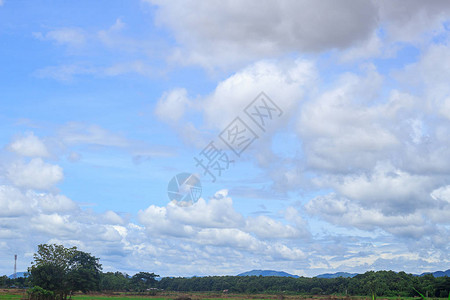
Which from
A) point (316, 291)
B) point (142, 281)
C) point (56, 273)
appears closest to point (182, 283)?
point (142, 281)

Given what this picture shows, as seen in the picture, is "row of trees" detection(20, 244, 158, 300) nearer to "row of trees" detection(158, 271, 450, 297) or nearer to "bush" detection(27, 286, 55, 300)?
"bush" detection(27, 286, 55, 300)

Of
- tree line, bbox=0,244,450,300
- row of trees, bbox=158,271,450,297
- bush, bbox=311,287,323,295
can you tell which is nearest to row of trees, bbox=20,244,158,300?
tree line, bbox=0,244,450,300

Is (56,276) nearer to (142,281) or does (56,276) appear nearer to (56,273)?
(56,273)

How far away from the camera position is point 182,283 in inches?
7254

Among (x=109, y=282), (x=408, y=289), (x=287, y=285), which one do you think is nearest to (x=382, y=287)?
(x=408, y=289)

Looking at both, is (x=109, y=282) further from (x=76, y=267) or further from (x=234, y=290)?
(x=76, y=267)

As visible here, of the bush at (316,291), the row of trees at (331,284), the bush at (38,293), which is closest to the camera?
the bush at (38,293)

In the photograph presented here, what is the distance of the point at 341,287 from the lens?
13550 centimetres

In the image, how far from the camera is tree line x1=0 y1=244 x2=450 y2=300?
6888 cm

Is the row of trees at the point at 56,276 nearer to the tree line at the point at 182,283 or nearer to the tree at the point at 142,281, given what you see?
the tree line at the point at 182,283

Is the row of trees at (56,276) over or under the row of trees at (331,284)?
over

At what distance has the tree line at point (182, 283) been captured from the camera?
68875mm

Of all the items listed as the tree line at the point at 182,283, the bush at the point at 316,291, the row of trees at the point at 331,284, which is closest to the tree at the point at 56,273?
the tree line at the point at 182,283

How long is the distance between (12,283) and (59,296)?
8633 cm
